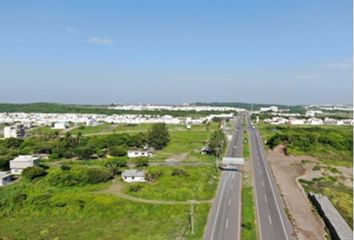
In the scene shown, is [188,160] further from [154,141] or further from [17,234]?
[17,234]

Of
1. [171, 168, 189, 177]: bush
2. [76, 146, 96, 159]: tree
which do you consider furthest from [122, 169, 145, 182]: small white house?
[76, 146, 96, 159]: tree

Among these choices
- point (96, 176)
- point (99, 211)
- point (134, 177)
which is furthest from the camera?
point (134, 177)

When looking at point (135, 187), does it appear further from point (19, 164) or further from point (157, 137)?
point (157, 137)

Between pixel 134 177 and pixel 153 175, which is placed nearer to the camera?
pixel 134 177

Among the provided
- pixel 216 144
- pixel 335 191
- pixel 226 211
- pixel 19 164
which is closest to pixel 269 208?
pixel 226 211

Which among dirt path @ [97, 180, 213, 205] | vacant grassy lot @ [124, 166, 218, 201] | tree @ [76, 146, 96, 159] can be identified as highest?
tree @ [76, 146, 96, 159]

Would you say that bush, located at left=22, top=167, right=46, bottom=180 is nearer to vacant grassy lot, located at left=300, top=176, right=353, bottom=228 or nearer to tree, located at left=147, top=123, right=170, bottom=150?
tree, located at left=147, top=123, right=170, bottom=150
